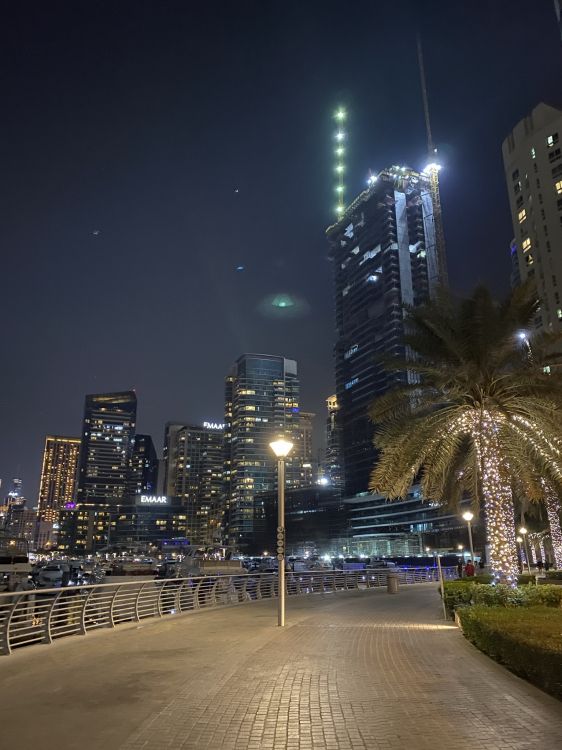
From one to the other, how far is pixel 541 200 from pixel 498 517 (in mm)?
68562

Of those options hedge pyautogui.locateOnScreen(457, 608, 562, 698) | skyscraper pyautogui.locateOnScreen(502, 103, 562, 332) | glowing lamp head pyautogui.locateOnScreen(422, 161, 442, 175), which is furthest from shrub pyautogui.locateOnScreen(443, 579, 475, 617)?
glowing lamp head pyautogui.locateOnScreen(422, 161, 442, 175)

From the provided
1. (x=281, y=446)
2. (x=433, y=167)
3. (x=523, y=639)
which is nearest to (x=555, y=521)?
(x=281, y=446)

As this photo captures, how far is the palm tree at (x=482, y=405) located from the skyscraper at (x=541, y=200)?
183 ft

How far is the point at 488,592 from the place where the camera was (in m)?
15.2

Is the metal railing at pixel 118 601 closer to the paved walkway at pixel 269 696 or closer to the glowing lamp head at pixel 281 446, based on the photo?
the paved walkway at pixel 269 696

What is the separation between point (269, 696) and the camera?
7766 mm

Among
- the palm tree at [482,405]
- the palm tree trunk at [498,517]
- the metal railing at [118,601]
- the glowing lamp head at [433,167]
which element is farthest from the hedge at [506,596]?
the glowing lamp head at [433,167]

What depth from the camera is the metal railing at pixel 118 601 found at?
12375 millimetres

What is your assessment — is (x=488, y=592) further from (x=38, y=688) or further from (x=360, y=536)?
(x=360, y=536)

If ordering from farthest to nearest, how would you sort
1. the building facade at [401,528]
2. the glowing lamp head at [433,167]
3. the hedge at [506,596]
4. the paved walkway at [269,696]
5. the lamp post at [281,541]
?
1. the glowing lamp head at [433,167]
2. the building facade at [401,528]
3. the lamp post at [281,541]
4. the hedge at [506,596]
5. the paved walkway at [269,696]

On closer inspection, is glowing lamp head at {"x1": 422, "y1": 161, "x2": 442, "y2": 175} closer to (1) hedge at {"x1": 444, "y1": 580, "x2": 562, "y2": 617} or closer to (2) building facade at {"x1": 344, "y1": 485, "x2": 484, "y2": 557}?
(2) building facade at {"x1": 344, "y1": 485, "x2": 484, "y2": 557}

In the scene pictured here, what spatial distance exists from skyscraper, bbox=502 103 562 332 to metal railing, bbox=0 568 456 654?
142 ft

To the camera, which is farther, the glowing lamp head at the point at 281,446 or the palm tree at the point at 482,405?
the palm tree at the point at 482,405

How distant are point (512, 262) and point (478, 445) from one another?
10891 cm
